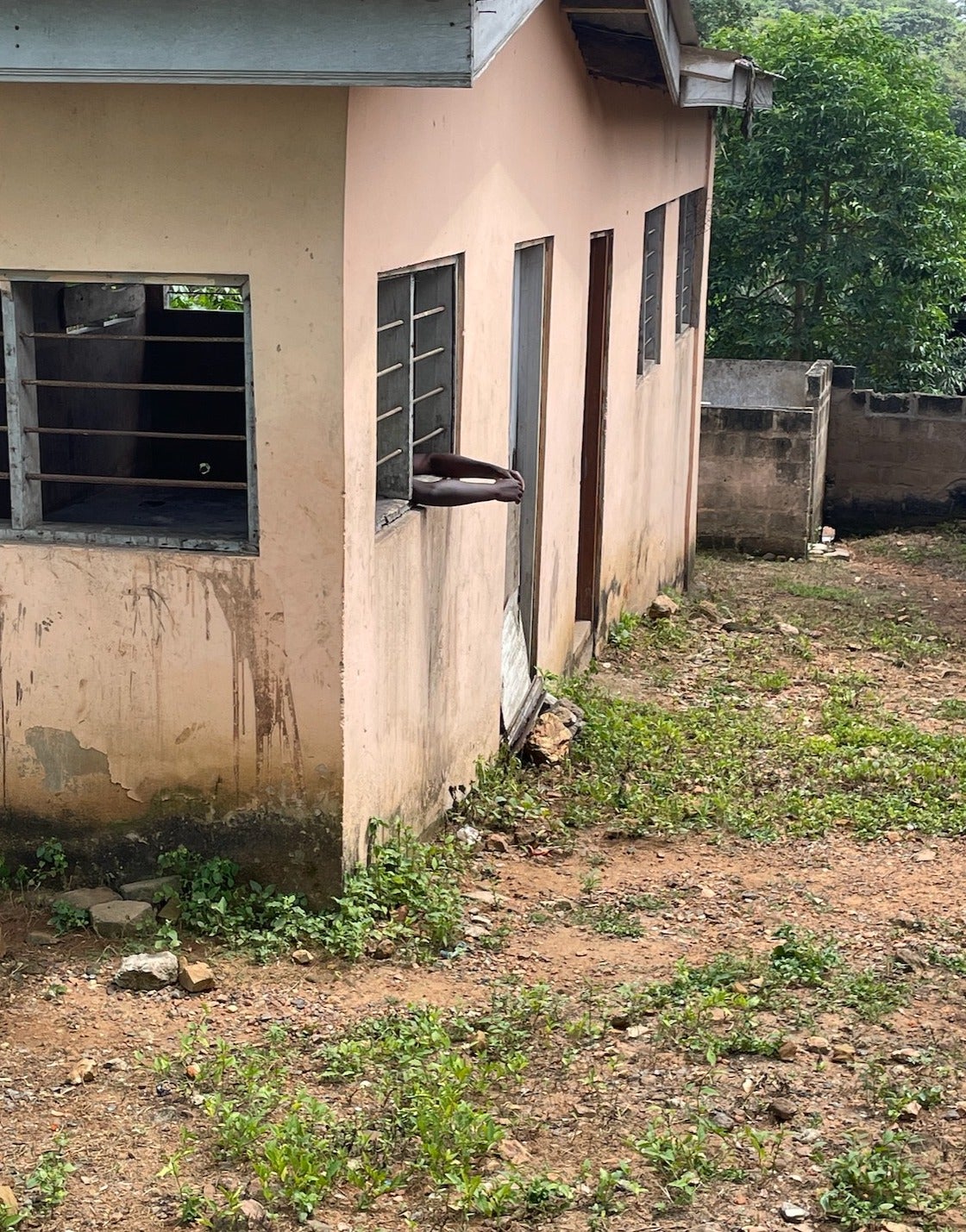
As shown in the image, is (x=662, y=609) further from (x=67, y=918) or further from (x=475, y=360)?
(x=67, y=918)

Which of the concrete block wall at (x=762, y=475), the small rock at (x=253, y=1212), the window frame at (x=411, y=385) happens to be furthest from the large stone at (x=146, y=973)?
the concrete block wall at (x=762, y=475)

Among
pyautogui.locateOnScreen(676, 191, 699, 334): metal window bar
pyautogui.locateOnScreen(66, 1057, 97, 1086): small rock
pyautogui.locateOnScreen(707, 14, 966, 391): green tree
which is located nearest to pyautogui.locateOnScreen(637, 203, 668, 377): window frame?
pyautogui.locateOnScreen(676, 191, 699, 334): metal window bar

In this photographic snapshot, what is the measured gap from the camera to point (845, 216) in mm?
18281

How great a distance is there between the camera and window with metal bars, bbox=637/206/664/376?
11102 millimetres

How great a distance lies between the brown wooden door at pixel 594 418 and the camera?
9.37 meters

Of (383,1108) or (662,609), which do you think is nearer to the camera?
(383,1108)

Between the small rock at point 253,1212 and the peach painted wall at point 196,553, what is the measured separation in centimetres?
171

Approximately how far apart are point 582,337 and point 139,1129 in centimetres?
590

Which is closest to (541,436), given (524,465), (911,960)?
(524,465)

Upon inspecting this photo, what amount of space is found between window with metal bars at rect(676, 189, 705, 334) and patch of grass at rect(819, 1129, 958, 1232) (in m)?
9.55

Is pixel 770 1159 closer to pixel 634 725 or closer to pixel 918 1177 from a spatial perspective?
pixel 918 1177

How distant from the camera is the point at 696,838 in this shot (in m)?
6.83

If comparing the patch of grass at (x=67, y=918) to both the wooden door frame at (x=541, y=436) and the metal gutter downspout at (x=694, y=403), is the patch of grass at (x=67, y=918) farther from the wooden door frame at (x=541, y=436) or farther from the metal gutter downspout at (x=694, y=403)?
the metal gutter downspout at (x=694, y=403)

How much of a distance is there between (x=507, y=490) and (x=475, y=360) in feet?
2.82
